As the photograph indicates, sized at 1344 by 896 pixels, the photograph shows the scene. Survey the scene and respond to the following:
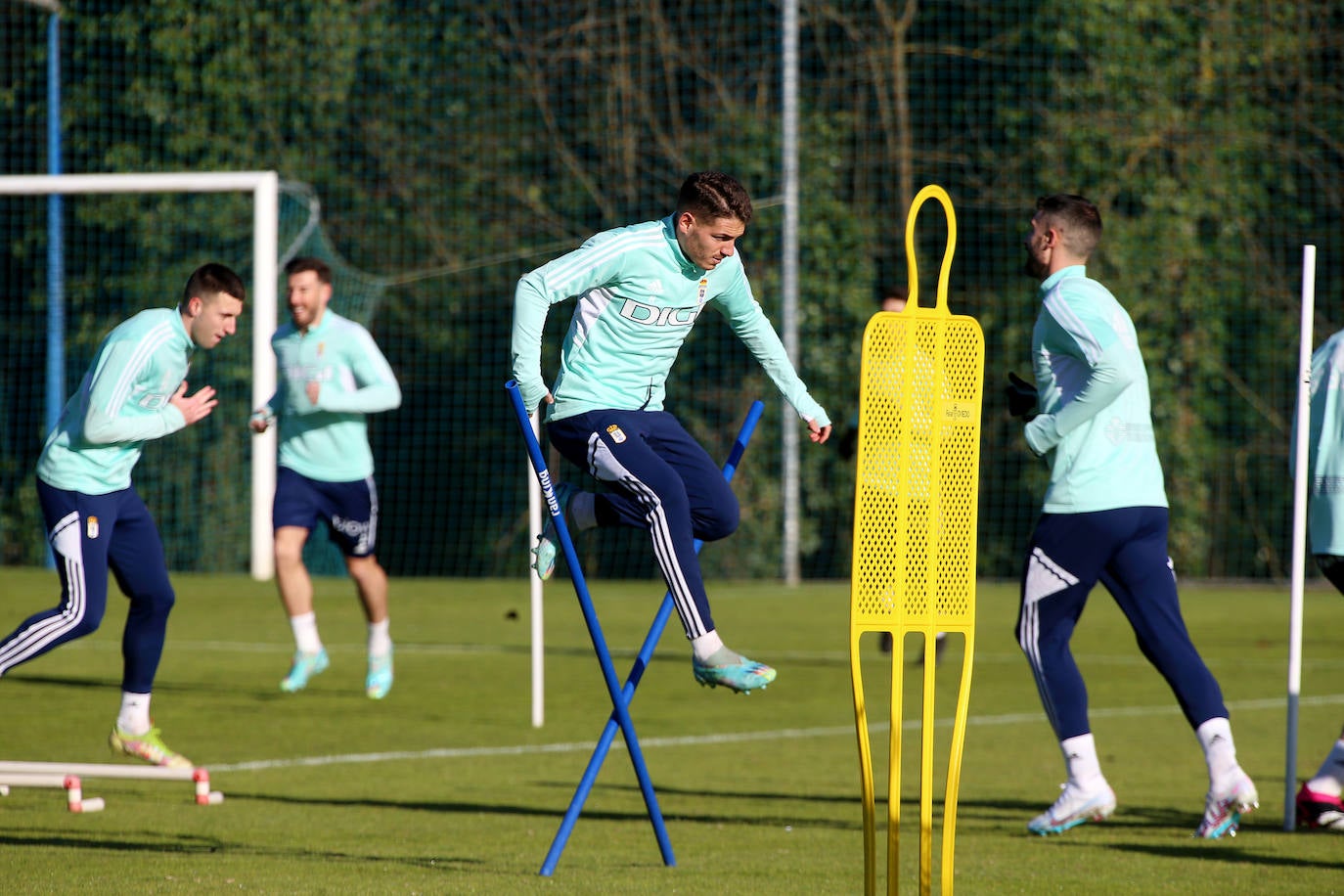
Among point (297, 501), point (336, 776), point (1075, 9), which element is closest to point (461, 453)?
point (1075, 9)

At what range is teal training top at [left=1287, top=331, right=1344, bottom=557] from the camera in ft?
22.2

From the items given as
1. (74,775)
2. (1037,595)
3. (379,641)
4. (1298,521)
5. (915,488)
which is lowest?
(379,641)

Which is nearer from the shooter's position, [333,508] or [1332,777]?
[1332,777]

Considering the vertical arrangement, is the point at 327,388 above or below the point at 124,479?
above

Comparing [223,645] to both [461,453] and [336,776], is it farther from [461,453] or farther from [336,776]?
[461,453]

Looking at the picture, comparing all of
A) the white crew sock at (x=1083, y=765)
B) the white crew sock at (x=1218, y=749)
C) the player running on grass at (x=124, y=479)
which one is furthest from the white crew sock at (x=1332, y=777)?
the player running on grass at (x=124, y=479)

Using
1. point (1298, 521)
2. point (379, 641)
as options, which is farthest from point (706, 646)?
point (379, 641)

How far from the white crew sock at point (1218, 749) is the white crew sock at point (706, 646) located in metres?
2.11

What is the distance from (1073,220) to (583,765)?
3.47m

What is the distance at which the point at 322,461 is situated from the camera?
34.7 ft

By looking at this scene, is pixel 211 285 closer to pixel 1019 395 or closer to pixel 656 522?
pixel 656 522

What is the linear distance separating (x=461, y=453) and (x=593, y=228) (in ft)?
11.1

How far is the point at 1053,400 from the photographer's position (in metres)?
6.66

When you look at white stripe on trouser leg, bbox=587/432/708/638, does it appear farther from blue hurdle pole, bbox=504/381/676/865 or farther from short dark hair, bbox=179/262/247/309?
short dark hair, bbox=179/262/247/309
